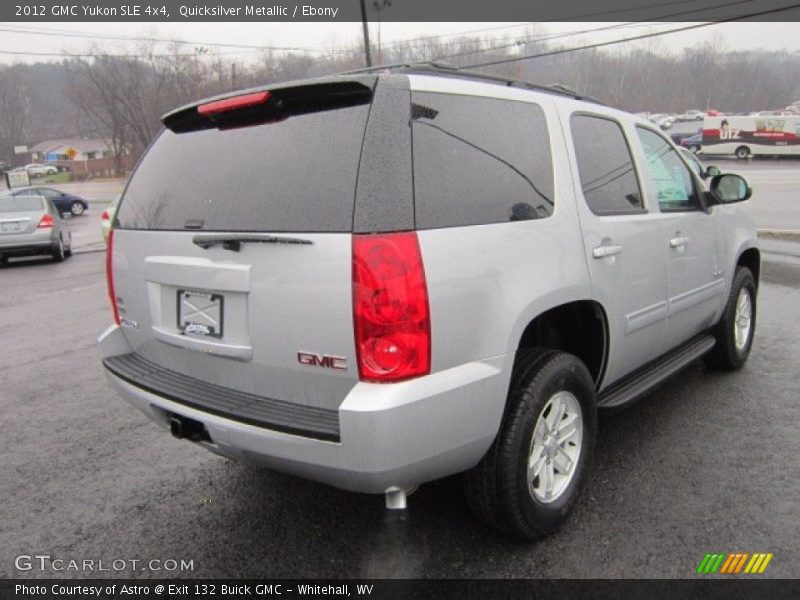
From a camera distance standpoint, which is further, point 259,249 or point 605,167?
point 605,167

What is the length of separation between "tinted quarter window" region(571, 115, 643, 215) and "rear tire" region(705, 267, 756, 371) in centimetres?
164

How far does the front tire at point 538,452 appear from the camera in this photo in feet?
8.17

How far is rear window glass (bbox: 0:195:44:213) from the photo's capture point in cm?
1302

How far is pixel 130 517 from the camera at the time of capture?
3.02 metres

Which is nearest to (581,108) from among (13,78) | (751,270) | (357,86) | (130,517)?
(357,86)

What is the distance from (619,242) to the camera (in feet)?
10.2

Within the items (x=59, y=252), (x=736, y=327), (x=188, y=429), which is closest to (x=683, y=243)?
(x=736, y=327)

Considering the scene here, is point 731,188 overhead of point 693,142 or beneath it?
beneath

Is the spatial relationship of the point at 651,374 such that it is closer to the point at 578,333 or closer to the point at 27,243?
the point at 578,333

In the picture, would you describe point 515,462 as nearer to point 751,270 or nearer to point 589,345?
point 589,345

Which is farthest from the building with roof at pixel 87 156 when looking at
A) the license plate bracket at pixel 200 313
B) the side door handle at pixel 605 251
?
the side door handle at pixel 605 251

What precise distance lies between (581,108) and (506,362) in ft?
5.11

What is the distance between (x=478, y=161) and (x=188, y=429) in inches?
63.4

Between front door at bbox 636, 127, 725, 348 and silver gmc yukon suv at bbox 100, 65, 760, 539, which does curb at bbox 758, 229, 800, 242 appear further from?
silver gmc yukon suv at bbox 100, 65, 760, 539
